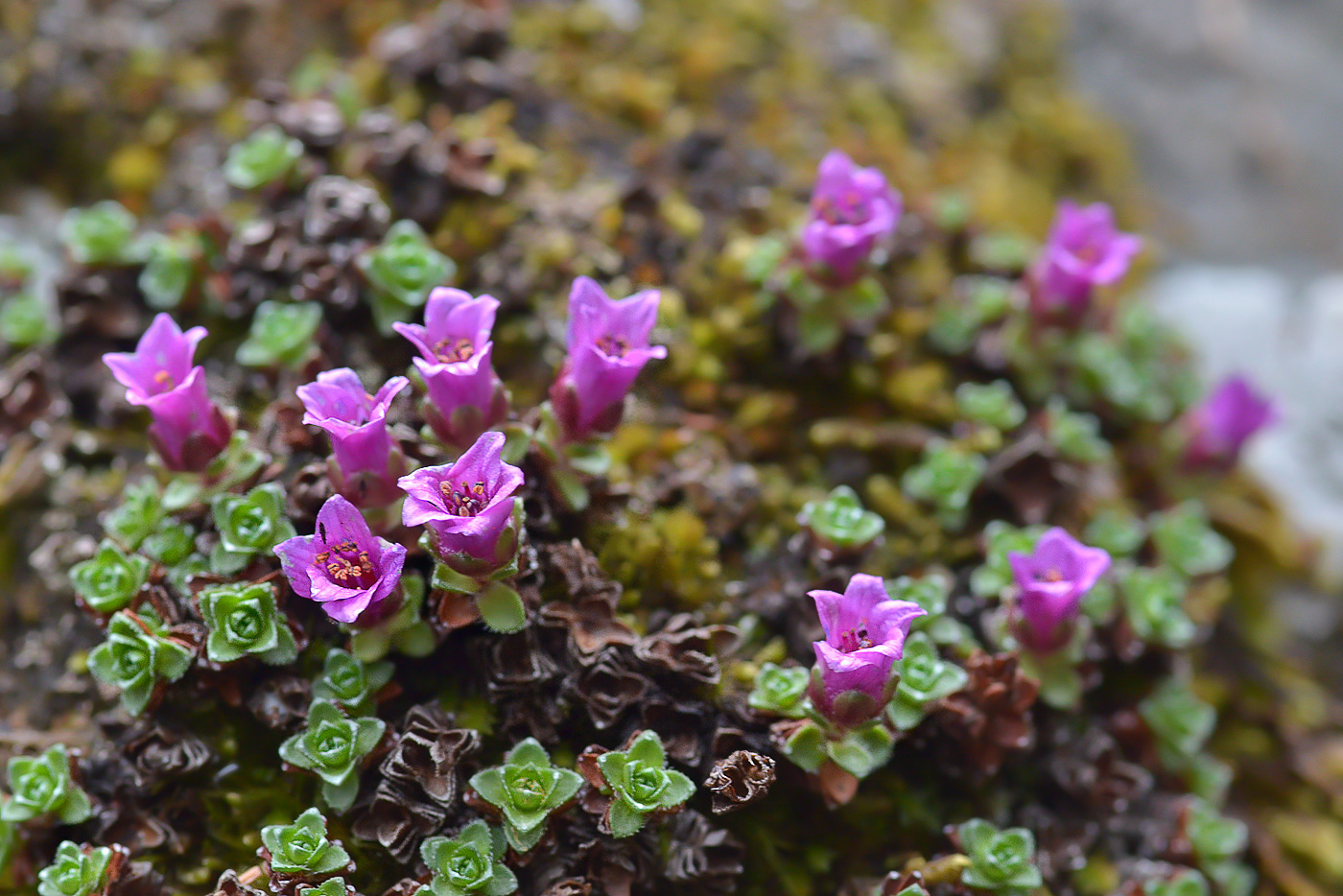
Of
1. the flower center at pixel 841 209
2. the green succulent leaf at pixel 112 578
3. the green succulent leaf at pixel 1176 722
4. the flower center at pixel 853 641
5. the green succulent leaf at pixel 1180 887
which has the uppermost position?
the flower center at pixel 841 209

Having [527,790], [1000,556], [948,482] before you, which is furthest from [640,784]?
[948,482]

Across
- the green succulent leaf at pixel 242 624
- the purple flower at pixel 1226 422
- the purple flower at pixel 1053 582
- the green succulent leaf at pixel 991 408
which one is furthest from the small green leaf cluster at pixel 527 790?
the purple flower at pixel 1226 422

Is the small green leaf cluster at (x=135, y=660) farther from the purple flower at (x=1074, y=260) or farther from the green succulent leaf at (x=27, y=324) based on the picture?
the purple flower at (x=1074, y=260)

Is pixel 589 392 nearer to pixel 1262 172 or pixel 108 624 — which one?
pixel 108 624

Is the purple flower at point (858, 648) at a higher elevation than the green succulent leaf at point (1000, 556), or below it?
higher

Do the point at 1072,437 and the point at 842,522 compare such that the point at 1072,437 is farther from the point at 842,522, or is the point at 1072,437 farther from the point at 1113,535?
the point at 842,522

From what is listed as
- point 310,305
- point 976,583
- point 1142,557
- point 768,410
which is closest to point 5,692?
point 310,305

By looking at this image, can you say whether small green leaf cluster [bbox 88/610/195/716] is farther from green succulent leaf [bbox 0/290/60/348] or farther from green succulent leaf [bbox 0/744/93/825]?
green succulent leaf [bbox 0/290/60/348]

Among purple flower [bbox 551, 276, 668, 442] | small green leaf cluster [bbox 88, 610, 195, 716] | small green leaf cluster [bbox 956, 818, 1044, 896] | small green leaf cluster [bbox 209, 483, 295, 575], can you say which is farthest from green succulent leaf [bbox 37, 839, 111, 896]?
small green leaf cluster [bbox 956, 818, 1044, 896]
